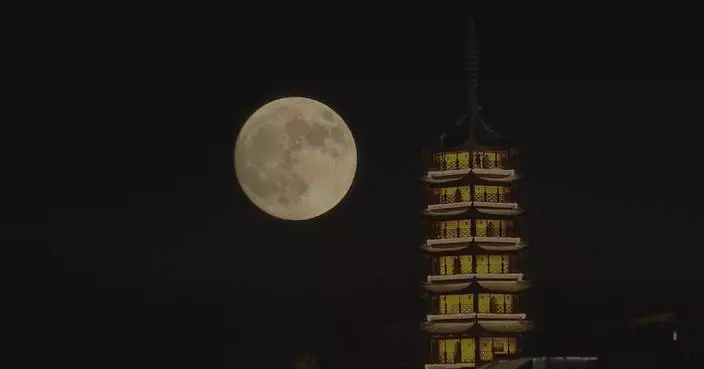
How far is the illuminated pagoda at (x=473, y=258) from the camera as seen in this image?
437 ft

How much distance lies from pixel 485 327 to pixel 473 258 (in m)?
4.04

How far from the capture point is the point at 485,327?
436ft

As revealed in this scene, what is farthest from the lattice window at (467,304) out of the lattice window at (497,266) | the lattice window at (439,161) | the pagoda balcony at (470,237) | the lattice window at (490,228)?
the lattice window at (439,161)

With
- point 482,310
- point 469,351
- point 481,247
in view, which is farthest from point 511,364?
point 469,351

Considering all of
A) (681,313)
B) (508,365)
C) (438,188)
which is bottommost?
(508,365)

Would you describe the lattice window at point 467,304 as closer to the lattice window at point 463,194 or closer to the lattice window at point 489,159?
the lattice window at point 463,194

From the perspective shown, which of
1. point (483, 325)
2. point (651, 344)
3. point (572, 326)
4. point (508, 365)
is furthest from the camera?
point (572, 326)

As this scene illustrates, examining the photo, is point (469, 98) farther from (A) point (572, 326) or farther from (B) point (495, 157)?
(A) point (572, 326)

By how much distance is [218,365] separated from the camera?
149m

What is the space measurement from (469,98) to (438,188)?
289 inches

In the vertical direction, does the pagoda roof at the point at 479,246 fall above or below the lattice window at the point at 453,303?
above

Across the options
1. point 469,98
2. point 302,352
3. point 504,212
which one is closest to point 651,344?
point 504,212

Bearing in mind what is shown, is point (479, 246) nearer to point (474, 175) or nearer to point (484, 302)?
point (484, 302)

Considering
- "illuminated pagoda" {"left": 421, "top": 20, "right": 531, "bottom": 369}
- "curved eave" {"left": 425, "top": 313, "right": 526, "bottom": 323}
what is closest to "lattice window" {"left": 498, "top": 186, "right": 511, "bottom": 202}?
"illuminated pagoda" {"left": 421, "top": 20, "right": 531, "bottom": 369}
